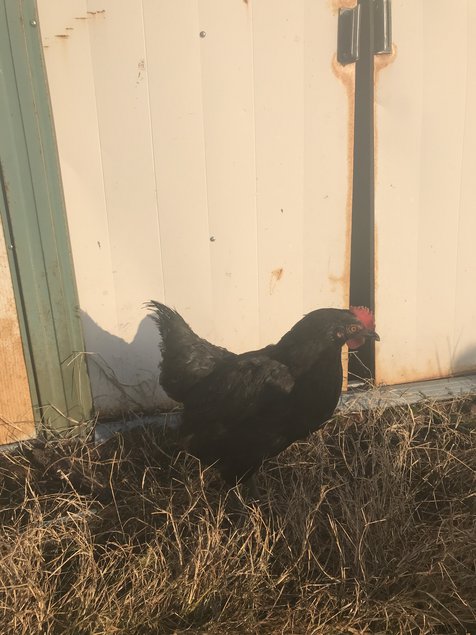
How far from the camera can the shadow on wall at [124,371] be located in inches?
131

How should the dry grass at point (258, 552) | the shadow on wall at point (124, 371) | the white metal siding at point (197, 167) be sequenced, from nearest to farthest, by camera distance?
the dry grass at point (258, 552) → the white metal siding at point (197, 167) → the shadow on wall at point (124, 371)

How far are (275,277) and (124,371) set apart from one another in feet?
4.03

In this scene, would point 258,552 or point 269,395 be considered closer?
point 258,552

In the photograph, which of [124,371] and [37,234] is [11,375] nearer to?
[124,371]

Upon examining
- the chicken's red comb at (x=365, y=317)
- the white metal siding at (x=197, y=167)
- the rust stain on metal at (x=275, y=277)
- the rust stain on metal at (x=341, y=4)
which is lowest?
the chicken's red comb at (x=365, y=317)

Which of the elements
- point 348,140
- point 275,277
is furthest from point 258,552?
point 348,140

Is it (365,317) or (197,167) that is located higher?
(197,167)

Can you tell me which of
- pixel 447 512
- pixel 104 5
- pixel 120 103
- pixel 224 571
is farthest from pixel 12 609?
pixel 104 5

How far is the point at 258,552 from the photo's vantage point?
2.27m

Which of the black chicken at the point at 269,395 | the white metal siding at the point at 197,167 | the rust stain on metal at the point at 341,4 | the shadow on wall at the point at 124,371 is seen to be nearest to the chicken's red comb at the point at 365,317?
the black chicken at the point at 269,395

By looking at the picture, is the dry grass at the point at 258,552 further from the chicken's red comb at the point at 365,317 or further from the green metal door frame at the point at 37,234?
the chicken's red comb at the point at 365,317

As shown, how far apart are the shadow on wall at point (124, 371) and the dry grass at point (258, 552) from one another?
561mm

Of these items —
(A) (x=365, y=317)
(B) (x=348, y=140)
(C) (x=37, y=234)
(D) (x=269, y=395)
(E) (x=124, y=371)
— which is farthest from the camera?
(E) (x=124, y=371)

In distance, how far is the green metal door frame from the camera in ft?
8.83
